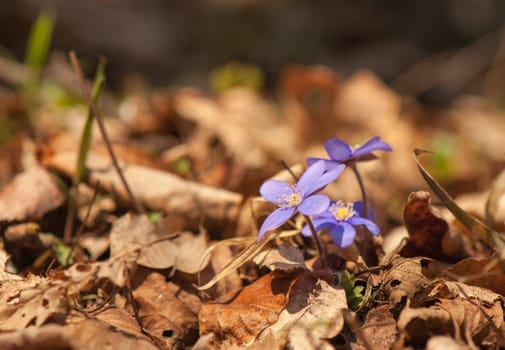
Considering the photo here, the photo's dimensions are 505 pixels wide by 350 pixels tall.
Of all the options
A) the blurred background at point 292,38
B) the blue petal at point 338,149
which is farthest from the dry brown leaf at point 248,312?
the blurred background at point 292,38

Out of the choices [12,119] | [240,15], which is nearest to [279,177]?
[12,119]

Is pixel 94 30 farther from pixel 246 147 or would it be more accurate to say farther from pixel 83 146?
pixel 83 146

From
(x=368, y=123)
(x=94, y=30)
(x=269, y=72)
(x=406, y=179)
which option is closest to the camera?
(x=406, y=179)

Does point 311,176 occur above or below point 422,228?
above

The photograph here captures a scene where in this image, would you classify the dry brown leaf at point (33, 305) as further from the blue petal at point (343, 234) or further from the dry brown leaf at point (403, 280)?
the dry brown leaf at point (403, 280)

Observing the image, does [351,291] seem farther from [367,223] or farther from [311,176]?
[311,176]

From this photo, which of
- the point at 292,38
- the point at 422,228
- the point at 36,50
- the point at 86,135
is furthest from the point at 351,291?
the point at 292,38

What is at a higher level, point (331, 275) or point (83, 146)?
point (83, 146)
